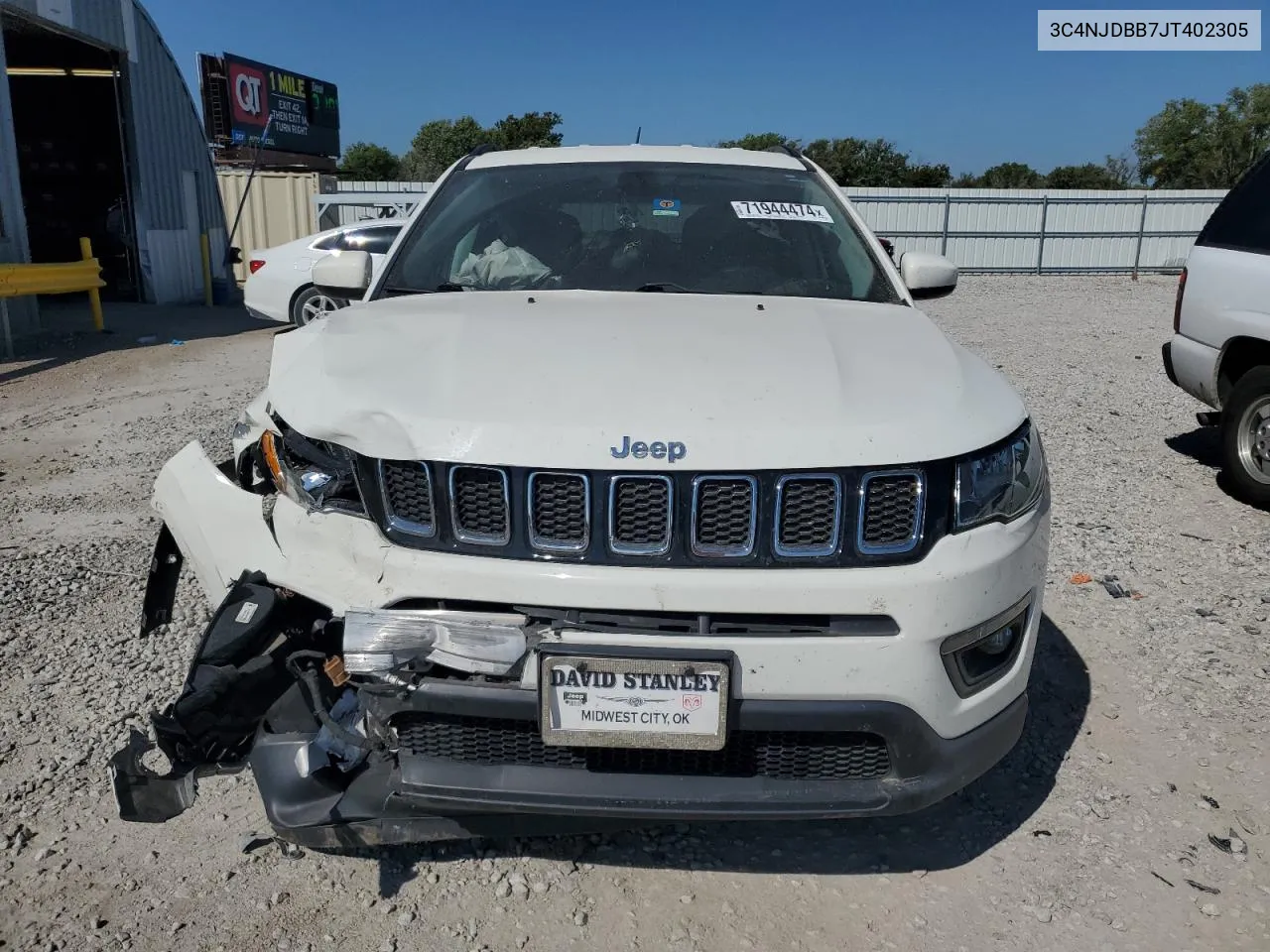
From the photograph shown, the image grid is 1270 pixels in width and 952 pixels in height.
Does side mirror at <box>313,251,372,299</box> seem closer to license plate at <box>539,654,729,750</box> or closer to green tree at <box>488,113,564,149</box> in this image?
license plate at <box>539,654,729,750</box>

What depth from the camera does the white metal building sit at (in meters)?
15.9

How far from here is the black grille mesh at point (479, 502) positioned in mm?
2123

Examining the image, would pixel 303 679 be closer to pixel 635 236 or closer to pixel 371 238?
pixel 635 236

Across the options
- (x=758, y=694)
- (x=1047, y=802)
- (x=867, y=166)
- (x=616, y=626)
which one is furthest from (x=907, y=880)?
(x=867, y=166)

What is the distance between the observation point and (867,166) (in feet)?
157

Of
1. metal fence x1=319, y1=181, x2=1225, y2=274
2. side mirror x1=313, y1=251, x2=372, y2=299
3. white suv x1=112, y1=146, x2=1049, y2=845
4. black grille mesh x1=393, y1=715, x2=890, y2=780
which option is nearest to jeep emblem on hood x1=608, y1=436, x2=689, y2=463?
white suv x1=112, y1=146, x2=1049, y2=845

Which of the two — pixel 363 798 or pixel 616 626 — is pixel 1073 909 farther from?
pixel 363 798

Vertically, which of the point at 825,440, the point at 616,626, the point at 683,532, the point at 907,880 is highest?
the point at 825,440

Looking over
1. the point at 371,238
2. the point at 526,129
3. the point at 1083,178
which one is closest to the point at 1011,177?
the point at 1083,178

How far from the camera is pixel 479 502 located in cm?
213

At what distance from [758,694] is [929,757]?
1.48 feet

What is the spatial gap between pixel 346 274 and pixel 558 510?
1.92 m

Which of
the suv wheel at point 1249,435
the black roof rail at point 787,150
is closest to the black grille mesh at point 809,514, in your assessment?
the black roof rail at point 787,150

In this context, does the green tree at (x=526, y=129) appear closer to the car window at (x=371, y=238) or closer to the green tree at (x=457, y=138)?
the green tree at (x=457, y=138)
